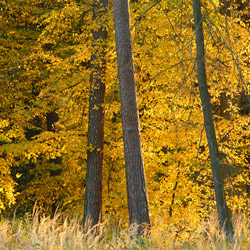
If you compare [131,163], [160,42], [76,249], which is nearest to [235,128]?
[160,42]

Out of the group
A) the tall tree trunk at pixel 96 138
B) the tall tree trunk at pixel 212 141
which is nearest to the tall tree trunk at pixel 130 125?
the tall tree trunk at pixel 212 141

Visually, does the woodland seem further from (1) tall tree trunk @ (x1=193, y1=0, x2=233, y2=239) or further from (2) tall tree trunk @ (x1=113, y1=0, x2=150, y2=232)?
(1) tall tree trunk @ (x1=193, y1=0, x2=233, y2=239)

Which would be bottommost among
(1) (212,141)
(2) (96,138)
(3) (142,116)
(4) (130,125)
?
(1) (212,141)

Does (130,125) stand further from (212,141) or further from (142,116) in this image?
(142,116)

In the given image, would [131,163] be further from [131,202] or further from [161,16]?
[161,16]

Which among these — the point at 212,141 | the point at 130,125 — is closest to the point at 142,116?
the point at 130,125

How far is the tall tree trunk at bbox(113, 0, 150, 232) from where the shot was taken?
788 centimetres

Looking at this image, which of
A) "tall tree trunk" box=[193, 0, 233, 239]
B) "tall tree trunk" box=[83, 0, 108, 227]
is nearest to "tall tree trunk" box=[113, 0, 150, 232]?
"tall tree trunk" box=[193, 0, 233, 239]

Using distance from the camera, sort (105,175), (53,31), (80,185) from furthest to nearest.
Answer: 1. (80,185)
2. (105,175)
3. (53,31)

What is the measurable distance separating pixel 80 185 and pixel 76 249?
957cm

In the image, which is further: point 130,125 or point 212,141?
point 130,125

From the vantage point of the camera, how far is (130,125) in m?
8.02

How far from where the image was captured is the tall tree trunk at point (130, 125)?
788 cm

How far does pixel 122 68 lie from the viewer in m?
8.08
